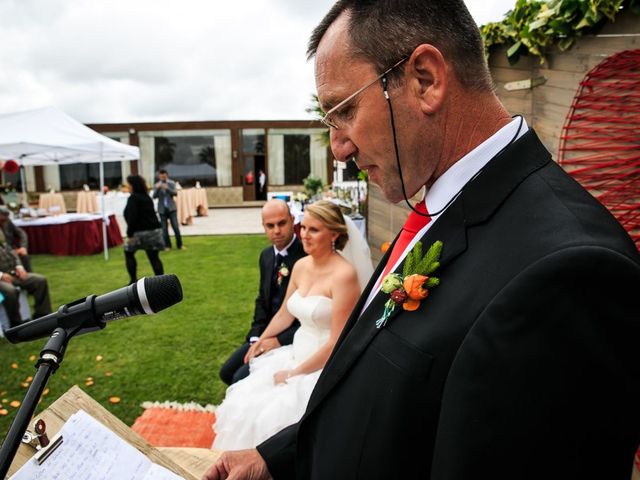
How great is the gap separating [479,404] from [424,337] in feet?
0.60

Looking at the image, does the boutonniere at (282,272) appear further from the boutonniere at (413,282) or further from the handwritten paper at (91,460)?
the boutonniere at (413,282)

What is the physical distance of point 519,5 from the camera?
103 inches

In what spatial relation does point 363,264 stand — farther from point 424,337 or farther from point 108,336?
point 108,336

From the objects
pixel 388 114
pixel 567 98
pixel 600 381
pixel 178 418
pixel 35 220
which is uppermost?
pixel 567 98

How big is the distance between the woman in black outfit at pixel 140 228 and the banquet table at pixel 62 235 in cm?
440

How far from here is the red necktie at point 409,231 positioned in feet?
4.01

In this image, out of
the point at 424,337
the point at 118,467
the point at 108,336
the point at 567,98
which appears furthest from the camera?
the point at 108,336

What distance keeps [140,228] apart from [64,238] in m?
4.92

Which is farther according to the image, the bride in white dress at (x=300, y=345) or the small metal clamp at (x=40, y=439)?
the bride in white dress at (x=300, y=345)

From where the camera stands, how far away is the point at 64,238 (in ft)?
38.0

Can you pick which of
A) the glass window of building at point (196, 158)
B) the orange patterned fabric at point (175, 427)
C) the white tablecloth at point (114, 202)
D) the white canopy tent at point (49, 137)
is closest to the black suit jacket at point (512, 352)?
the orange patterned fabric at point (175, 427)

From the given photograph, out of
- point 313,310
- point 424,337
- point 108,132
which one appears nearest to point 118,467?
point 424,337

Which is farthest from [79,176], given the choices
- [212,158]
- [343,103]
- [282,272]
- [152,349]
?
[343,103]

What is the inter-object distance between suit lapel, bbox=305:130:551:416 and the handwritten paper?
613 millimetres
